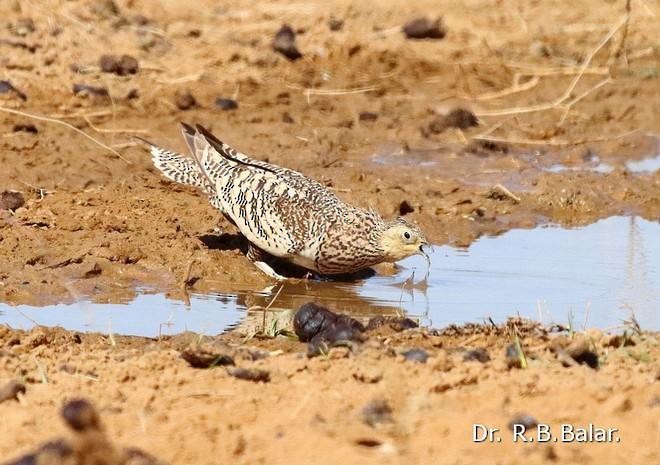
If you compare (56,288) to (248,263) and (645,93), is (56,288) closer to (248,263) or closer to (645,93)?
(248,263)

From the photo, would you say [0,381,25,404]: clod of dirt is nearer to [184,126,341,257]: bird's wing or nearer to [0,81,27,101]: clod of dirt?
[184,126,341,257]: bird's wing

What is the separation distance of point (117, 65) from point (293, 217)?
398 centimetres

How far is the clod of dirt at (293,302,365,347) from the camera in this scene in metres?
6.36

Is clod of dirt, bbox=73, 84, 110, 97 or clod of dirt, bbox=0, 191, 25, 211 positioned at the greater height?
clod of dirt, bbox=73, 84, 110, 97

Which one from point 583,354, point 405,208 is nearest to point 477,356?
point 583,354

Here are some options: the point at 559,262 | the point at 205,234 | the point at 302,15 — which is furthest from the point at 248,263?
the point at 302,15

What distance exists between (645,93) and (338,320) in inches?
277

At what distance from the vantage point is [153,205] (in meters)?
9.21

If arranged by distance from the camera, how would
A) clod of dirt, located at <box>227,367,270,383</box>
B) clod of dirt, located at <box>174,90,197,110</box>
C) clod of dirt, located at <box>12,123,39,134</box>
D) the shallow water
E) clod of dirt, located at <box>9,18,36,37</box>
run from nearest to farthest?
clod of dirt, located at <box>227,367,270,383</box>
the shallow water
clod of dirt, located at <box>12,123,39,134</box>
clod of dirt, located at <box>174,90,197,110</box>
clod of dirt, located at <box>9,18,36,37</box>

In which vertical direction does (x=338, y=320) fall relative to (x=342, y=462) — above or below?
above

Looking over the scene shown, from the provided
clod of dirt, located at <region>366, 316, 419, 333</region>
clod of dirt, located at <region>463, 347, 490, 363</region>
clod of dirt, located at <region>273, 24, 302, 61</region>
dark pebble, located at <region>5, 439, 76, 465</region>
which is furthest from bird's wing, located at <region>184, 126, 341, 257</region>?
dark pebble, located at <region>5, 439, 76, 465</region>

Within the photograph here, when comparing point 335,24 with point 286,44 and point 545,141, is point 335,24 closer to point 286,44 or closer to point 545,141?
point 286,44

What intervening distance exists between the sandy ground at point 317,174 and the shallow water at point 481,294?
0.29 metres

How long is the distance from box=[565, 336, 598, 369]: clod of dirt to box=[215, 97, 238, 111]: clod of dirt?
6298 mm
